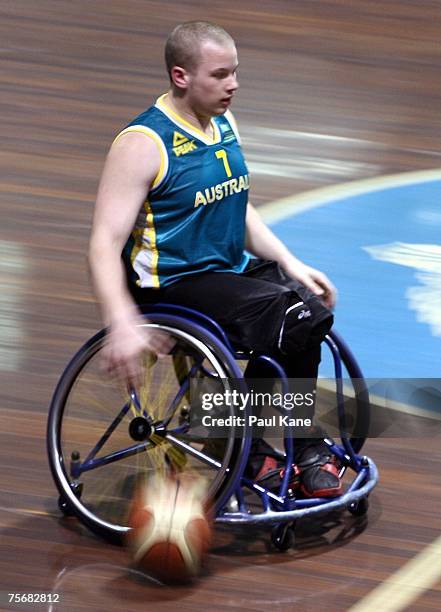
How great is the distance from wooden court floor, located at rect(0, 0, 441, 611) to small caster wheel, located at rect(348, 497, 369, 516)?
28 mm

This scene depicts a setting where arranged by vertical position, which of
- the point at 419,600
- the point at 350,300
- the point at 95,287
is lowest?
the point at 419,600

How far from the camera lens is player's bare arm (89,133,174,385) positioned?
15.1 ft

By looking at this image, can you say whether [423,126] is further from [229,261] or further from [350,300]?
[229,261]

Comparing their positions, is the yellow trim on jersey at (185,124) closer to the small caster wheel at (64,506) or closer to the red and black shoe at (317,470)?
the red and black shoe at (317,470)

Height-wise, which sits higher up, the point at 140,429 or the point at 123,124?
the point at 123,124

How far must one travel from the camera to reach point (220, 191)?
488 centimetres

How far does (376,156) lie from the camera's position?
29.1ft

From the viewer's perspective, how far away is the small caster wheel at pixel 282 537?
4816 mm

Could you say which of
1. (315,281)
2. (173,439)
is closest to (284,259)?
(315,281)

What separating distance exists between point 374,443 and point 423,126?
13.5 feet

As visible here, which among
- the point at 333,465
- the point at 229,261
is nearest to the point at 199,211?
the point at 229,261

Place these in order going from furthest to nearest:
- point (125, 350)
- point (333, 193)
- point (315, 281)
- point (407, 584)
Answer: point (333, 193), point (315, 281), point (407, 584), point (125, 350)

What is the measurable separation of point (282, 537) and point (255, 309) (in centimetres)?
77
